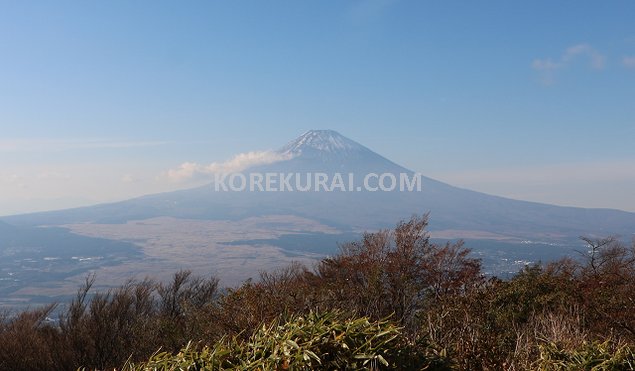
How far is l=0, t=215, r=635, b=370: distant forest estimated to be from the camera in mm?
2713

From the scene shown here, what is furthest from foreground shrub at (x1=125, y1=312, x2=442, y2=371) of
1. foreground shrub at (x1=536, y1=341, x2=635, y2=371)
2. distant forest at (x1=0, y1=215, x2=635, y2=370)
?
foreground shrub at (x1=536, y1=341, x2=635, y2=371)

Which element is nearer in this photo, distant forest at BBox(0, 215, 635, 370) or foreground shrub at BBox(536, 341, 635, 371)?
distant forest at BBox(0, 215, 635, 370)

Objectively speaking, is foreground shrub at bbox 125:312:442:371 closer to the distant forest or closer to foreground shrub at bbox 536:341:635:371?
the distant forest

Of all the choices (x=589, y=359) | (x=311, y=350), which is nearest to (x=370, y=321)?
(x=311, y=350)

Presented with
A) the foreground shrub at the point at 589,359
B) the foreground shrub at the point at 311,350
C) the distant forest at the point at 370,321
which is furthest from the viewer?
the foreground shrub at the point at 589,359

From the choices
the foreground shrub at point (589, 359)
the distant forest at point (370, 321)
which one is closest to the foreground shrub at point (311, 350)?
A: the distant forest at point (370, 321)

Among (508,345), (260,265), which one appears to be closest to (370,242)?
(508,345)

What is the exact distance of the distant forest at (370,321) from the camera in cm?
271

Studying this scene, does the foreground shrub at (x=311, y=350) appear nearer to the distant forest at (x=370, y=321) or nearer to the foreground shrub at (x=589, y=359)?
the distant forest at (x=370, y=321)

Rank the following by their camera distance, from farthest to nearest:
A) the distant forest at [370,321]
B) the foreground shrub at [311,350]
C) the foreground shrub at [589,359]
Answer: the foreground shrub at [589,359] < the distant forest at [370,321] < the foreground shrub at [311,350]

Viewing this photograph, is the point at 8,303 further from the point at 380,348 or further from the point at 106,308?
the point at 380,348

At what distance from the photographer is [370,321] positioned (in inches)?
135

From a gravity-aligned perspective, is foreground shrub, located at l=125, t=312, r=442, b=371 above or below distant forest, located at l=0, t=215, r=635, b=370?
above

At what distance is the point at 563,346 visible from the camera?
435 centimetres
